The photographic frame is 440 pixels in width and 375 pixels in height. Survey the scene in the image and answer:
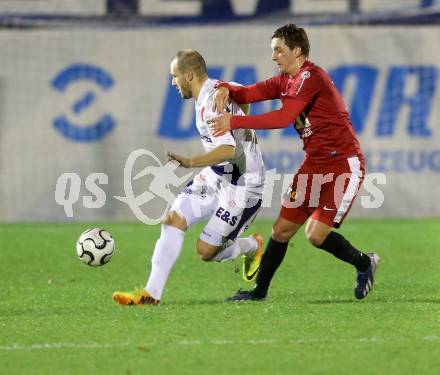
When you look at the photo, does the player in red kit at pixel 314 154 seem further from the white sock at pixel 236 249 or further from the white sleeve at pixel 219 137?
the white sock at pixel 236 249

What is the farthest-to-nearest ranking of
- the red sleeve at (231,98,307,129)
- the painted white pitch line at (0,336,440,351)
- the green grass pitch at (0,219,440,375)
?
the red sleeve at (231,98,307,129) → the painted white pitch line at (0,336,440,351) → the green grass pitch at (0,219,440,375)

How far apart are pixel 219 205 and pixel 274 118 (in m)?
0.90

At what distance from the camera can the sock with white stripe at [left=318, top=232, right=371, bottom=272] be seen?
8.62m

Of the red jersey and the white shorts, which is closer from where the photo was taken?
the red jersey

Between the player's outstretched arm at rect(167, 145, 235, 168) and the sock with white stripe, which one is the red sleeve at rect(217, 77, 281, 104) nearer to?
the player's outstretched arm at rect(167, 145, 235, 168)

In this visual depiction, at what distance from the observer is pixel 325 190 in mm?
8430

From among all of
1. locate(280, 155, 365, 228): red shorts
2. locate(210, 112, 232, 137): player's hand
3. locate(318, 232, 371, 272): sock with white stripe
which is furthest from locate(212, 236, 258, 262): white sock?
locate(210, 112, 232, 137): player's hand

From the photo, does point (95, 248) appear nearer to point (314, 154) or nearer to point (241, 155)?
point (241, 155)

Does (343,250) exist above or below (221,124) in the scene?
below

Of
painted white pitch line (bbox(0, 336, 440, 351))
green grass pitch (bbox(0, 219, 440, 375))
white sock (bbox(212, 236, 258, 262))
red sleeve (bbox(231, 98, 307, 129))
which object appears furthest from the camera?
white sock (bbox(212, 236, 258, 262))

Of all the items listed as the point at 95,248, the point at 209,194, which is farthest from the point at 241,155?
the point at 95,248

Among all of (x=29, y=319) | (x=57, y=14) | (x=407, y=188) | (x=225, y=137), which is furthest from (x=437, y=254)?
(x=57, y=14)

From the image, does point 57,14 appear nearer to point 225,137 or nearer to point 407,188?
point 407,188

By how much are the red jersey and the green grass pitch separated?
1.18 meters
